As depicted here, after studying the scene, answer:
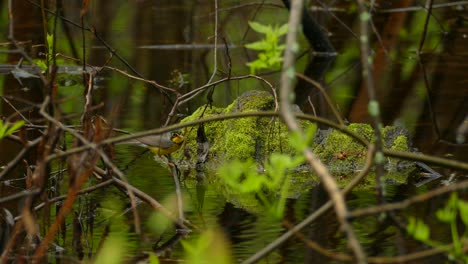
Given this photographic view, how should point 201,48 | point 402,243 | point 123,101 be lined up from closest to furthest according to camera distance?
point 402,243 → point 123,101 → point 201,48

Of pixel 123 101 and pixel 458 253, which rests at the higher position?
pixel 458 253

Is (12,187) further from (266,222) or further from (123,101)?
(123,101)

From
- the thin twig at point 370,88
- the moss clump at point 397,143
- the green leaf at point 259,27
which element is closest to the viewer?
the thin twig at point 370,88

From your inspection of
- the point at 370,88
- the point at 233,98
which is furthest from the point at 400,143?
the point at 370,88

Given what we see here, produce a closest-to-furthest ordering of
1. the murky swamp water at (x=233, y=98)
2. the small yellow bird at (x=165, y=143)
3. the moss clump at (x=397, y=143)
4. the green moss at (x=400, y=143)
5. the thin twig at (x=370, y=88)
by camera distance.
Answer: the thin twig at (x=370, y=88)
the murky swamp water at (x=233, y=98)
the small yellow bird at (x=165, y=143)
the moss clump at (x=397, y=143)
the green moss at (x=400, y=143)

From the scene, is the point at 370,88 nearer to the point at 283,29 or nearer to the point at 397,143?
the point at 283,29

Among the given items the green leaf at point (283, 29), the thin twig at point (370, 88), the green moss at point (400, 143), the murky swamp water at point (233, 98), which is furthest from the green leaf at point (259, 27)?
the green moss at point (400, 143)

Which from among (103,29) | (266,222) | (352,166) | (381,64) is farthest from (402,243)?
(103,29)

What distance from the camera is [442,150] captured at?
5.91m

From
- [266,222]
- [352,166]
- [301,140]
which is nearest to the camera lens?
[301,140]

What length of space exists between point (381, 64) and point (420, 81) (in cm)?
89

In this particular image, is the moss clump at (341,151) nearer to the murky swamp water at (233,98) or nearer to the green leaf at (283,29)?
the murky swamp water at (233,98)

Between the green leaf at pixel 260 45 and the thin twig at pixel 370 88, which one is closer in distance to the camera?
the thin twig at pixel 370 88

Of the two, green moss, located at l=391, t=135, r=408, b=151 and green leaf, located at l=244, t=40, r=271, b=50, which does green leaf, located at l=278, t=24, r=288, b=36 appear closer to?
green leaf, located at l=244, t=40, r=271, b=50
